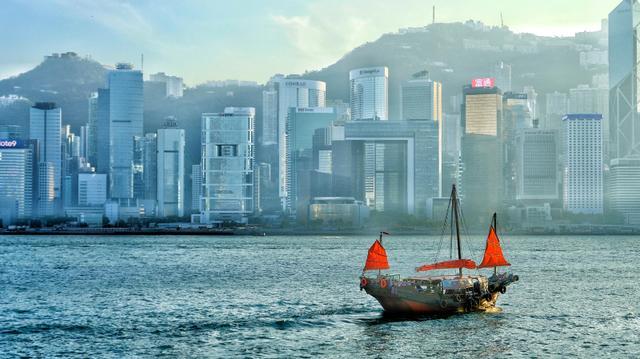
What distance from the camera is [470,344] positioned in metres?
66.9

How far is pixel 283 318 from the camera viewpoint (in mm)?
77938

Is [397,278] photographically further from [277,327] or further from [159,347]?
[159,347]

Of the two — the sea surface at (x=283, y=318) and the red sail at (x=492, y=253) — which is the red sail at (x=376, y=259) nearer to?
the sea surface at (x=283, y=318)

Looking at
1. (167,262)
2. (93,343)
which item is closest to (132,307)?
(93,343)

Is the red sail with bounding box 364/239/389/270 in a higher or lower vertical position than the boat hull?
higher

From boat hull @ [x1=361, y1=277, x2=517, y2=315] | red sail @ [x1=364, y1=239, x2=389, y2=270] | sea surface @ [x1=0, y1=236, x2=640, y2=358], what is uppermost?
red sail @ [x1=364, y1=239, x2=389, y2=270]

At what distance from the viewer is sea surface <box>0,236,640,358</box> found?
6562 cm

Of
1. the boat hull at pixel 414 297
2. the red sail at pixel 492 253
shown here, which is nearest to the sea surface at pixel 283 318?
the boat hull at pixel 414 297

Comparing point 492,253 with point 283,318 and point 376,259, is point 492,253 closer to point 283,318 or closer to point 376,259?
point 376,259

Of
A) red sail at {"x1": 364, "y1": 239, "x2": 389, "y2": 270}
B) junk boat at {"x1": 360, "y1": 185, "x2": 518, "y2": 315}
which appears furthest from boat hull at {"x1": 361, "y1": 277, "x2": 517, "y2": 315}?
red sail at {"x1": 364, "y1": 239, "x2": 389, "y2": 270}

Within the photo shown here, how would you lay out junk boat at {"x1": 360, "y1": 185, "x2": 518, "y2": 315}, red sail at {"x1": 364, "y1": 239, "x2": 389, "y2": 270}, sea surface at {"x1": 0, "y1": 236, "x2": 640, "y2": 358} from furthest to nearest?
red sail at {"x1": 364, "y1": 239, "x2": 389, "y2": 270} → junk boat at {"x1": 360, "y1": 185, "x2": 518, "y2": 315} → sea surface at {"x1": 0, "y1": 236, "x2": 640, "y2": 358}

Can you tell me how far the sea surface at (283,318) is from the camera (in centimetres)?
6562

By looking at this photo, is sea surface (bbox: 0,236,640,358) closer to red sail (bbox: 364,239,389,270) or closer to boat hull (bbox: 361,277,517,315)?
boat hull (bbox: 361,277,517,315)

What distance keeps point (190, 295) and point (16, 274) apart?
42.2 m
